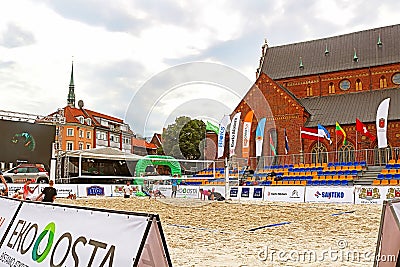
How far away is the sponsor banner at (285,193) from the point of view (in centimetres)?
2403

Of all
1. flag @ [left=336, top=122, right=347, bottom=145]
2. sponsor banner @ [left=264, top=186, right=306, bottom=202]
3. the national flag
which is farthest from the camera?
the national flag

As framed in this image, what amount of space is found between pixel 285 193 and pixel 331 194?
9.63 ft

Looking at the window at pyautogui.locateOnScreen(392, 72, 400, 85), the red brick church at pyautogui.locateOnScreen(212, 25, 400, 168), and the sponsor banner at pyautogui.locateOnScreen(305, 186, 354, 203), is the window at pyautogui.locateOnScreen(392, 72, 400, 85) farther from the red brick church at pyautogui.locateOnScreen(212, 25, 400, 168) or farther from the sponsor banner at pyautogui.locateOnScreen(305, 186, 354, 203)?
the sponsor banner at pyautogui.locateOnScreen(305, 186, 354, 203)

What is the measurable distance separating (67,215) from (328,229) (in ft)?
28.3

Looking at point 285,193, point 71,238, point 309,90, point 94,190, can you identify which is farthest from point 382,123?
point 71,238

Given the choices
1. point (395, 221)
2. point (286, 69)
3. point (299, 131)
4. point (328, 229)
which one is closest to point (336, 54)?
point (286, 69)

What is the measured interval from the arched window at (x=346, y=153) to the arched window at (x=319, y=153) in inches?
49.4

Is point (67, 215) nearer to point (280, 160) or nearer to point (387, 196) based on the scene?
point (387, 196)

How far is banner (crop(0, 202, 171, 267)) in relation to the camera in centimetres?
406

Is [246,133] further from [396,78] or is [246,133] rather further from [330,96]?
[396,78]

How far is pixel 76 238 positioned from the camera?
15.6 ft

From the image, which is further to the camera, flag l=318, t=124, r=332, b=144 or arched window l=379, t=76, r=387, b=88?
arched window l=379, t=76, r=387, b=88

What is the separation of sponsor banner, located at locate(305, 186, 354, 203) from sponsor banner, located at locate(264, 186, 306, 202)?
0.49 meters

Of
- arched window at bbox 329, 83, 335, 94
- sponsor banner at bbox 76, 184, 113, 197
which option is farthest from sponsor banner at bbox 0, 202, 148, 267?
arched window at bbox 329, 83, 335, 94
